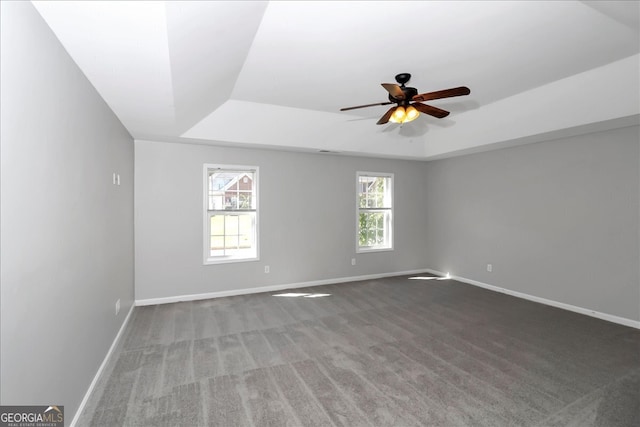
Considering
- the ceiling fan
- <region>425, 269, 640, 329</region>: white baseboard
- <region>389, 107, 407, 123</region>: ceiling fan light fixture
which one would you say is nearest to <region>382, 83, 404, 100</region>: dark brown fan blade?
the ceiling fan

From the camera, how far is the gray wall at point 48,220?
131 centimetres

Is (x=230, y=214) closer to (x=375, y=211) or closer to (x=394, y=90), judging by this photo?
(x=375, y=211)

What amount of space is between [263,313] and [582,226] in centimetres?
442

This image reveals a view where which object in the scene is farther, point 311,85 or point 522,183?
point 522,183

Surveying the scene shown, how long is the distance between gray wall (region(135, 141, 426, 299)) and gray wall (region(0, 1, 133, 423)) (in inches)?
67.2

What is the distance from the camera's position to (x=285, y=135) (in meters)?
4.61

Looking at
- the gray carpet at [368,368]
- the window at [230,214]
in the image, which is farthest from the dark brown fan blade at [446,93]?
the window at [230,214]

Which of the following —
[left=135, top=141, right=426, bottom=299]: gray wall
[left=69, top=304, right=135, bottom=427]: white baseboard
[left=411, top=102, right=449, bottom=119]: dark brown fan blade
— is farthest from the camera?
[left=135, top=141, right=426, bottom=299]: gray wall

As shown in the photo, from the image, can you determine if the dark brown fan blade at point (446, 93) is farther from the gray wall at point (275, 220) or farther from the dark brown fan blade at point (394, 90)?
the gray wall at point (275, 220)

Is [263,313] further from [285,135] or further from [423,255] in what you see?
[423,255]

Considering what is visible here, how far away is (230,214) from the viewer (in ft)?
16.3

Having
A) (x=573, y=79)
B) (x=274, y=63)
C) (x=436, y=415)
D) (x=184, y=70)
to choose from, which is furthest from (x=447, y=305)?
(x=184, y=70)

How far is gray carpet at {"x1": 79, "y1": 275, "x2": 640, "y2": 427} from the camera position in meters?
2.12

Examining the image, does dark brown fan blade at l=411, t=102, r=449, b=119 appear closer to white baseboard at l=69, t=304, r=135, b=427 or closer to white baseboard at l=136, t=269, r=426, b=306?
white baseboard at l=136, t=269, r=426, b=306
